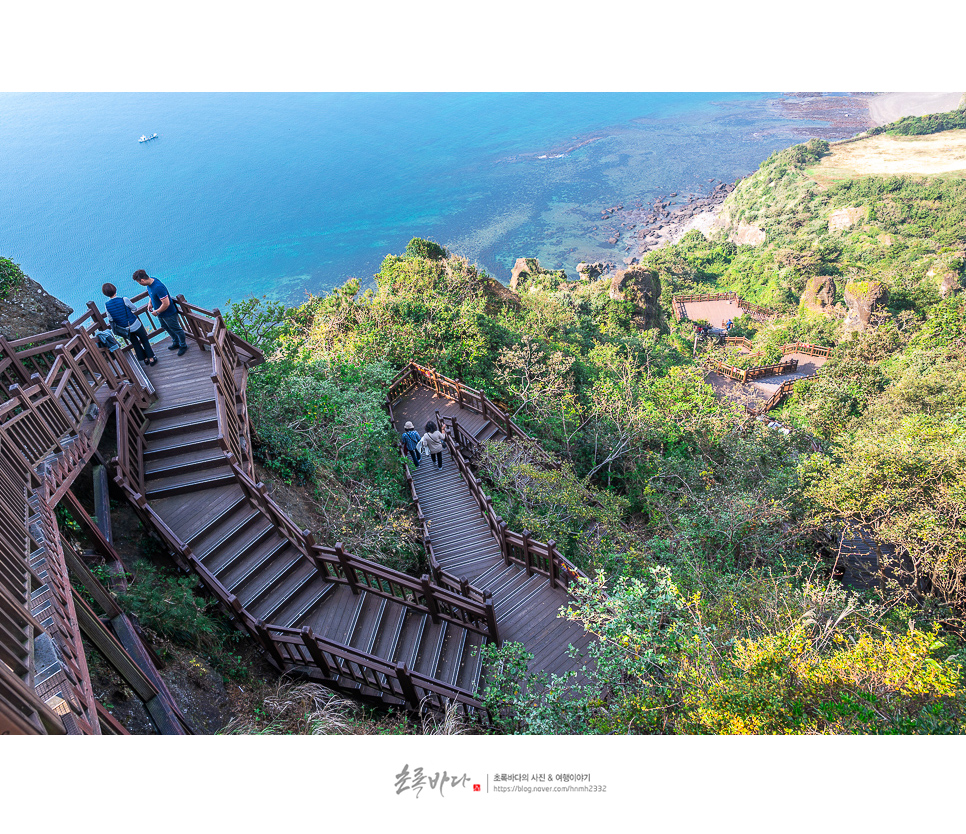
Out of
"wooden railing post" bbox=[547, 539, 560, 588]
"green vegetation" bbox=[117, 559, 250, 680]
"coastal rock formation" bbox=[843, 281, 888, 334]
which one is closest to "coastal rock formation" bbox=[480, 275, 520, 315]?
"wooden railing post" bbox=[547, 539, 560, 588]

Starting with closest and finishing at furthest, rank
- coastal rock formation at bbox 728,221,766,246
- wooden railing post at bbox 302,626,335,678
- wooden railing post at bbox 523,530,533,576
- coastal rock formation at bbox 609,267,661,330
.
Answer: wooden railing post at bbox 302,626,335,678
wooden railing post at bbox 523,530,533,576
coastal rock formation at bbox 609,267,661,330
coastal rock formation at bbox 728,221,766,246

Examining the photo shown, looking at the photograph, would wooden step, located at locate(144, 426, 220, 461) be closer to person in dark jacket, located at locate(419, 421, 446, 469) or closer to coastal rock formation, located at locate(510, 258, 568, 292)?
person in dark jacket, located at locate(419, 421, 446, 469)

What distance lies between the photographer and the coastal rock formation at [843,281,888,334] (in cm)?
3341

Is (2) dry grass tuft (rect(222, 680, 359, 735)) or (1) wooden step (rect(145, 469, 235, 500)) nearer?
(2) dry grass tuft (rect(222, 680, 359, 735))

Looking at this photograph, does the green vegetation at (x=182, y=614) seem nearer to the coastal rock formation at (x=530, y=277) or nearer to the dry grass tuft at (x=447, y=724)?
the dry grass tuft at (x=447, y=724)

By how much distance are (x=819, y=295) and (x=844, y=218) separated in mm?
32086

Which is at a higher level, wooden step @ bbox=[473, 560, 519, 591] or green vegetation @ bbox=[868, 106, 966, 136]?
green vegetation @ bbox=[868, 106, 966, 136]

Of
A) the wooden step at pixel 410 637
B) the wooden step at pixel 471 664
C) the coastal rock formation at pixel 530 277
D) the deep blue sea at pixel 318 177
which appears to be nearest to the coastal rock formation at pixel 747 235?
the deep blue sea at pixel 318 177

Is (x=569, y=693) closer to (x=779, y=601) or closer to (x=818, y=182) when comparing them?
(x=779, y=601)

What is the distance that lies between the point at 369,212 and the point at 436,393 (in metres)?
58.8

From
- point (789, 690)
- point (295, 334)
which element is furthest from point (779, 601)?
point (295, 334)

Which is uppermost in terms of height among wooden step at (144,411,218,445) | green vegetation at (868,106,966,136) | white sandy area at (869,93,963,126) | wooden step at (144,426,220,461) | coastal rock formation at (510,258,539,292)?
white sandy area at (869,93,963,126)

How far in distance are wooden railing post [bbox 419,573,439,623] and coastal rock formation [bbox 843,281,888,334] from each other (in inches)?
1440
